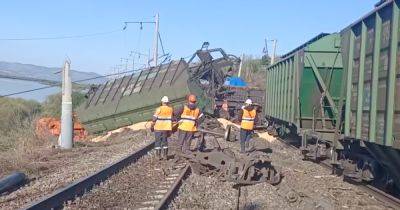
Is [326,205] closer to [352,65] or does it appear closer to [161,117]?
[352,65]

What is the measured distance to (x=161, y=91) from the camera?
87.8 feet

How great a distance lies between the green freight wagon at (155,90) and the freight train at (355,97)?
895 cm

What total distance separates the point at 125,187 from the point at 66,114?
375 inches

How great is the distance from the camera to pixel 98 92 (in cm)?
3219

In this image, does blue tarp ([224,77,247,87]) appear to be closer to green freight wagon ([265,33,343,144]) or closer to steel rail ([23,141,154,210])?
green freight wagon ([265,33,343,144])

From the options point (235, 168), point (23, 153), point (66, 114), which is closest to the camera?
point (235, 168)

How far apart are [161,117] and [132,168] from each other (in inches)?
88.0

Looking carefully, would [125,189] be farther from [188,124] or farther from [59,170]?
[188,124]

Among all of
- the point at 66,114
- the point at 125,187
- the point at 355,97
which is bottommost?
the point at 125,187

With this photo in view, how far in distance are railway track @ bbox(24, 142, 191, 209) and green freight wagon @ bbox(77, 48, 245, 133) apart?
12229mm

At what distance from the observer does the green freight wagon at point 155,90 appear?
26594mm

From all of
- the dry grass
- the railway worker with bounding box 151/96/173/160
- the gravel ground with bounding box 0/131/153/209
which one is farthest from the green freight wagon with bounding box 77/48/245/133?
the railway worker with bounding box 151/96/173/160

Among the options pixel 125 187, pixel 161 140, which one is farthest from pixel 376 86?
pixel 161 140

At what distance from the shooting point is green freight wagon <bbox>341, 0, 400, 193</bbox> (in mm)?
8180
